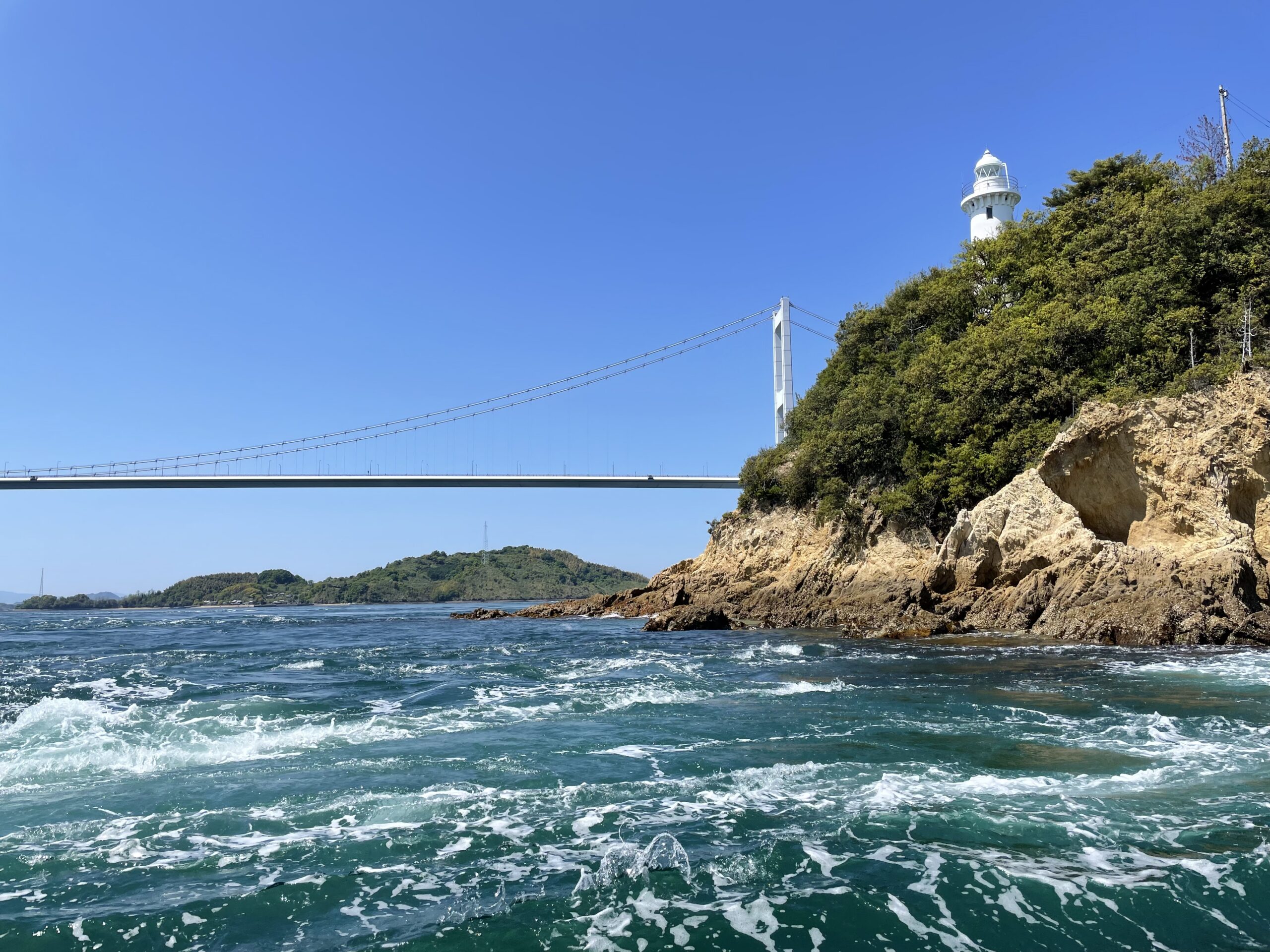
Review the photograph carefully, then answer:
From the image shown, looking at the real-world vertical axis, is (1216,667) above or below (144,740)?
above

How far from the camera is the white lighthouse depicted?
141ft

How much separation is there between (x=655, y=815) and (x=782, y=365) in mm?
41571

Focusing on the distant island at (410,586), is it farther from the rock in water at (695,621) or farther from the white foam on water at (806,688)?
the white foam on water at (806,688)

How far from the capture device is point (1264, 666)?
36.9 feet

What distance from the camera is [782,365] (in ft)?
149

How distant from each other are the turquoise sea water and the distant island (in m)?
71.5

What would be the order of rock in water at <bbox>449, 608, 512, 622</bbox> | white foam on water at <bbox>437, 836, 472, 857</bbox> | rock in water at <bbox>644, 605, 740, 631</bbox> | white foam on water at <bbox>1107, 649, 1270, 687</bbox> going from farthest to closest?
1. rock in water at <bbox>449, 608, 512, 622</bbox>
2. rock in water at <bbox>644, 605, 740, 631</bbox>
3. white foam on water at <bbox>1107, 649, 1270, 687</bbox>
4. white foam on water at <bbox>437, 836, 472, 857</bbox>

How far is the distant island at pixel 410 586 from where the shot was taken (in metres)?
80.3

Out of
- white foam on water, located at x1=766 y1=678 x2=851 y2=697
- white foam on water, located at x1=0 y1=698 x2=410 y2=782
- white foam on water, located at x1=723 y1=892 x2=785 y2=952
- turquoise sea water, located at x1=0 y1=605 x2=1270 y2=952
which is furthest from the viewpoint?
white foam on water, located at x1=766 y1=678 x2=851 y2=697

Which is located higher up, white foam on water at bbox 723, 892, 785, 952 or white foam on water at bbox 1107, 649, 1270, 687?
white foam on water at bbox 1107, 649, 1270, 687

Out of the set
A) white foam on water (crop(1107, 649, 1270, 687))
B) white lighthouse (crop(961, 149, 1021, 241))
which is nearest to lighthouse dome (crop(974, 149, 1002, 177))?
white lighthouse (crop(961, 149, 1021, 241))

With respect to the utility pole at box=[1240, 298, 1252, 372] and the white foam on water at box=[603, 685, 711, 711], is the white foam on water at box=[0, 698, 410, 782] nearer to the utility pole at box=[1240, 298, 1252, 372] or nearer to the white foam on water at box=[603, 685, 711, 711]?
the white foam on water at box=[603, 685, 711, 711]

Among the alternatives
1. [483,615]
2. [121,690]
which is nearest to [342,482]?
[483,615]

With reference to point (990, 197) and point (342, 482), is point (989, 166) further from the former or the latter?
point (342, 482)
